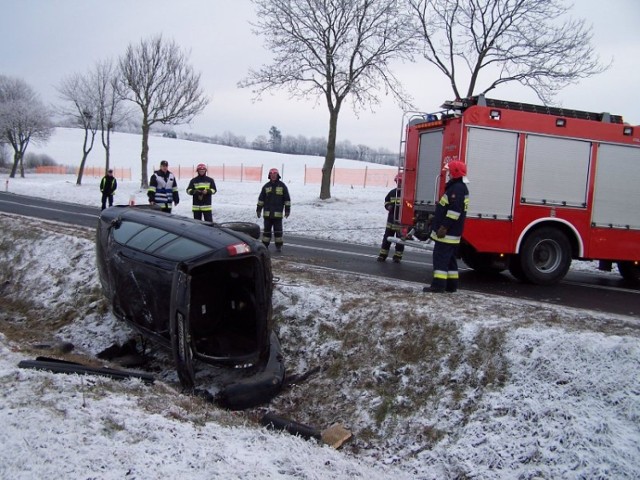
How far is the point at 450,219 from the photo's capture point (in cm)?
695

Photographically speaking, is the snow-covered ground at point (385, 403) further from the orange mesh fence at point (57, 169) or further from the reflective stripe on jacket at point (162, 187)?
the orange mesh fence at point (57, 169)

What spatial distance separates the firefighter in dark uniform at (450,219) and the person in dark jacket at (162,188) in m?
6.50

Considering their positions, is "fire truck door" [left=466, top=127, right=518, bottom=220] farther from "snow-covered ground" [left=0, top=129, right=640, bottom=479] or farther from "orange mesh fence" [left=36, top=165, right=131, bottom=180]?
"orange mesh fence" [left=36, top=165, right=131, bottom=180]

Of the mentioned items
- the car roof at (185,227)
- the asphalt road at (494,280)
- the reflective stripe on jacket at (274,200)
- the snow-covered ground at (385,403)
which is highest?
the reflective stripe on jacket at (274,200)

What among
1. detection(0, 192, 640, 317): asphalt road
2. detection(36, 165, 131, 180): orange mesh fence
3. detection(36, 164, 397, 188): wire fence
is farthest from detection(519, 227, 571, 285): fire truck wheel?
detection(36, 165, 131, 180): orange mesh fence

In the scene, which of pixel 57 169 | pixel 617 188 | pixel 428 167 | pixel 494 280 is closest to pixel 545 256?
pixel 494 280

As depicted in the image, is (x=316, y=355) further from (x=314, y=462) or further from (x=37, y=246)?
(x=37, y=246)

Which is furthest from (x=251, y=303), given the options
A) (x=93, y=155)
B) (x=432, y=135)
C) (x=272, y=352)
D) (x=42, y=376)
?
(x=93, y=155)

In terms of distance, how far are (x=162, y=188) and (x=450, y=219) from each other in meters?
6.98

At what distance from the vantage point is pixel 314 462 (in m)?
3.94

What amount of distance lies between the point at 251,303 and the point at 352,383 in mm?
1485

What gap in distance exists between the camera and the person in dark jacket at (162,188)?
1162cm

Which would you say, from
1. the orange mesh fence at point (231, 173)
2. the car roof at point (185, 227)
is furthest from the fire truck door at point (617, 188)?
the orange mesh fence at point (231, 173)

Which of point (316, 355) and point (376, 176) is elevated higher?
point (376, 176)
